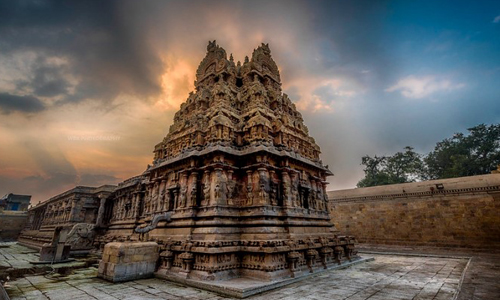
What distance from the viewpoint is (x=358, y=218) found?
21.1m

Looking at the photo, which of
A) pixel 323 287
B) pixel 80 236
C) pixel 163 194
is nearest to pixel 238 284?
pixel 323 287

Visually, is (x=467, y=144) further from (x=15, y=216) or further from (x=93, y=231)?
(x=15, y=216)

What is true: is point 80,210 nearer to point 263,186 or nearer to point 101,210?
point 101,210

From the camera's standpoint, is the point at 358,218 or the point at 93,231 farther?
the point at 358,218

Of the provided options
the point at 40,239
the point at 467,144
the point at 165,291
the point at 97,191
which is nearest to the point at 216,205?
the point at 165,291

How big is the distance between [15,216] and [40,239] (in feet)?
82.1

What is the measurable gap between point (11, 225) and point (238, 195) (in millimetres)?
48895

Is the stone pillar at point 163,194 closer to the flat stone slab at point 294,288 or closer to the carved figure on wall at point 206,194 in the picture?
the carved figure on wall at point 206,194

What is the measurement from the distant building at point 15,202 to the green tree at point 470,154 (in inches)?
3213

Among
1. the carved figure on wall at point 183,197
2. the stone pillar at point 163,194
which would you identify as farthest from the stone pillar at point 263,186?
the stone pillar at point 163,194

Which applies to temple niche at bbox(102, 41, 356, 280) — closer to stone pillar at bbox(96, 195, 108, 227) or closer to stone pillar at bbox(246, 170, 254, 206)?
stone pillar at bbox(246, 170, 254, 206)

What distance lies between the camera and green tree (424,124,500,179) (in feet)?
96.1

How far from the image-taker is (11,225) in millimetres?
38500

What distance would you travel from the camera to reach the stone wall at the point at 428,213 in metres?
15.6
